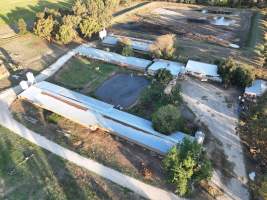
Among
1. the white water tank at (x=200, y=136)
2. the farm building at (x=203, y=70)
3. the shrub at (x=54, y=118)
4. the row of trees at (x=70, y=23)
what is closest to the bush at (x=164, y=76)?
the farm building at (x=203, y=70)

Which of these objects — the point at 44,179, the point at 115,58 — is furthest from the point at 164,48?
the point at 44,179

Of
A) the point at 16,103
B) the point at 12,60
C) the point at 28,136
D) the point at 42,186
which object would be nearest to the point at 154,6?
the point at 12,60

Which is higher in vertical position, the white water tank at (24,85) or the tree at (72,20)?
the tree at (72,20)

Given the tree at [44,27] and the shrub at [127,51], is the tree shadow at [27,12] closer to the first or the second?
the tree at [44,27]

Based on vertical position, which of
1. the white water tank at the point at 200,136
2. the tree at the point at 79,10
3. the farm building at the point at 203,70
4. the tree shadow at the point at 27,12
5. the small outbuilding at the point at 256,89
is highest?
the tree at the point at 79,10

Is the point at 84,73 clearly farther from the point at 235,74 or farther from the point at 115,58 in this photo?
the point at 235,74

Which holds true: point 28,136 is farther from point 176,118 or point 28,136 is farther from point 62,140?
point 176,118

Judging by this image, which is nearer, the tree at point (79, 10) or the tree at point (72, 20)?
the tree at point (72, 20)

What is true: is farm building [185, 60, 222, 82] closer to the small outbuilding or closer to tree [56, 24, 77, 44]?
the small outbuilding
